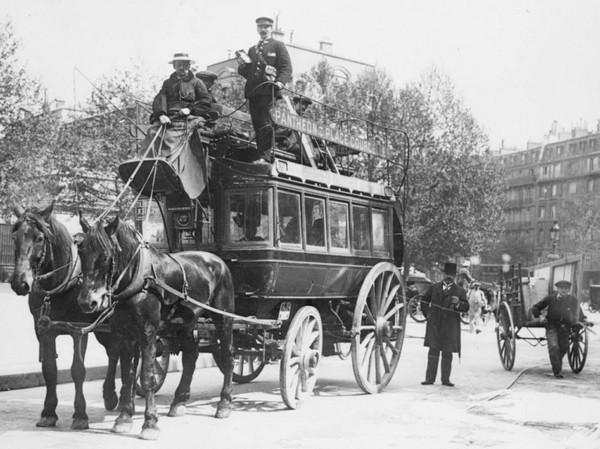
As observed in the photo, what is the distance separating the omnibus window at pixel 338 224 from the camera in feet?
32.8

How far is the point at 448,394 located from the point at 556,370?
287 centimetres

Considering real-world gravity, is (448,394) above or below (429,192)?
below

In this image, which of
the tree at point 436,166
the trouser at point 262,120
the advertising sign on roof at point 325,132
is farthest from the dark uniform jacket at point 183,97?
the tree at point 436,166

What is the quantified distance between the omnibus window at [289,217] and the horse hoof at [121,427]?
2.77 meters

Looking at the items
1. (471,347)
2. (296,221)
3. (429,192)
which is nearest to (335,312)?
(296,221)

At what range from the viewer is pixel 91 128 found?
3086 centimetres

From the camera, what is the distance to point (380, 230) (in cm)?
1123

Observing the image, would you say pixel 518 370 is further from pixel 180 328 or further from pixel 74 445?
pixel 74 445

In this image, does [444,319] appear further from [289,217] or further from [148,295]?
[148,295]

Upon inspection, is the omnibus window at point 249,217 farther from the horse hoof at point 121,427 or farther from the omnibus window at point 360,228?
the horse hoof at point 121,427

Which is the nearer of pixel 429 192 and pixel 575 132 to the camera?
pixel 429 192

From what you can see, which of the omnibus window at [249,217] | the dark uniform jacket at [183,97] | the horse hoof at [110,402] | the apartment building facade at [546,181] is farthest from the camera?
the apartment building facade at [546,181]

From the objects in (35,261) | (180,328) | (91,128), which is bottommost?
(180,328)

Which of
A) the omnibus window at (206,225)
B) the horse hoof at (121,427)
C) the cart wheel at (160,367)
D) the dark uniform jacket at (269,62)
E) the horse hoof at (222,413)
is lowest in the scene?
the horse hoof at (222,413)
